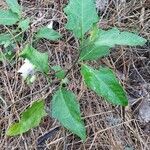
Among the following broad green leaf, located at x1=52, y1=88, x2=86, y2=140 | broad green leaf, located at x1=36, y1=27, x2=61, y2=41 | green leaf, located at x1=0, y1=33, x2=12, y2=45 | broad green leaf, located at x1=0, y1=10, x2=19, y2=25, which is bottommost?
broad green leaf, located at x1=52, y1=88, x2=86, y2=140

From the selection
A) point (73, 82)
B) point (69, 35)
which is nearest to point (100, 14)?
point (69, 35)

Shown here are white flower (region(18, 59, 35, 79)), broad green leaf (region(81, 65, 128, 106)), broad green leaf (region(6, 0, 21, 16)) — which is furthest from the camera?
broad green leaf (region(6, 0, 21, 16))

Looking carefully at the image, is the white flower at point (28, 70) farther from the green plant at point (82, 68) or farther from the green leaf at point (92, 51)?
the green leaf at point (92, 51)

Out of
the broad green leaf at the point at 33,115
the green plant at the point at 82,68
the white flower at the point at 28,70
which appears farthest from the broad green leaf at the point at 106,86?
the white flower at the point at 28,70

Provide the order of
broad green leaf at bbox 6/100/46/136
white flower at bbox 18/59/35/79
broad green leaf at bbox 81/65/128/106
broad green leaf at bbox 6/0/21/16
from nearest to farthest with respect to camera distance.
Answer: broad green leaf at bbox 81/65/128/106, broad green leaf at bbox 6/100/46/136, white flower at bbox 18/59/35/79, broad green leaf at bbox 6/0/21/16

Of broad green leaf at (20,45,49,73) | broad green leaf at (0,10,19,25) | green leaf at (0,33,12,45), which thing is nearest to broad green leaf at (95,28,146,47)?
broad green leaf at (20,45,49,73)

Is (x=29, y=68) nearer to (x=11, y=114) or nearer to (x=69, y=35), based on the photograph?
(x=11, y=114)

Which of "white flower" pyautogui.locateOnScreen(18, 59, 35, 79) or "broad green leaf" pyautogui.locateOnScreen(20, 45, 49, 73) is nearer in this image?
"broad green leaf" pyautogui.locateOnScreen(20, 45, 49, 73)

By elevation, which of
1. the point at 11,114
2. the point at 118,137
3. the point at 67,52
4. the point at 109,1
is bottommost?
the point at 118,137

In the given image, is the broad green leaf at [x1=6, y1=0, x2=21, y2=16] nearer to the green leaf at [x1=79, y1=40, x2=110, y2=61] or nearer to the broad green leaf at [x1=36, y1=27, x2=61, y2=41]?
the broad green leaf at [x1=36, y1=27, x2=61, y2=41]
